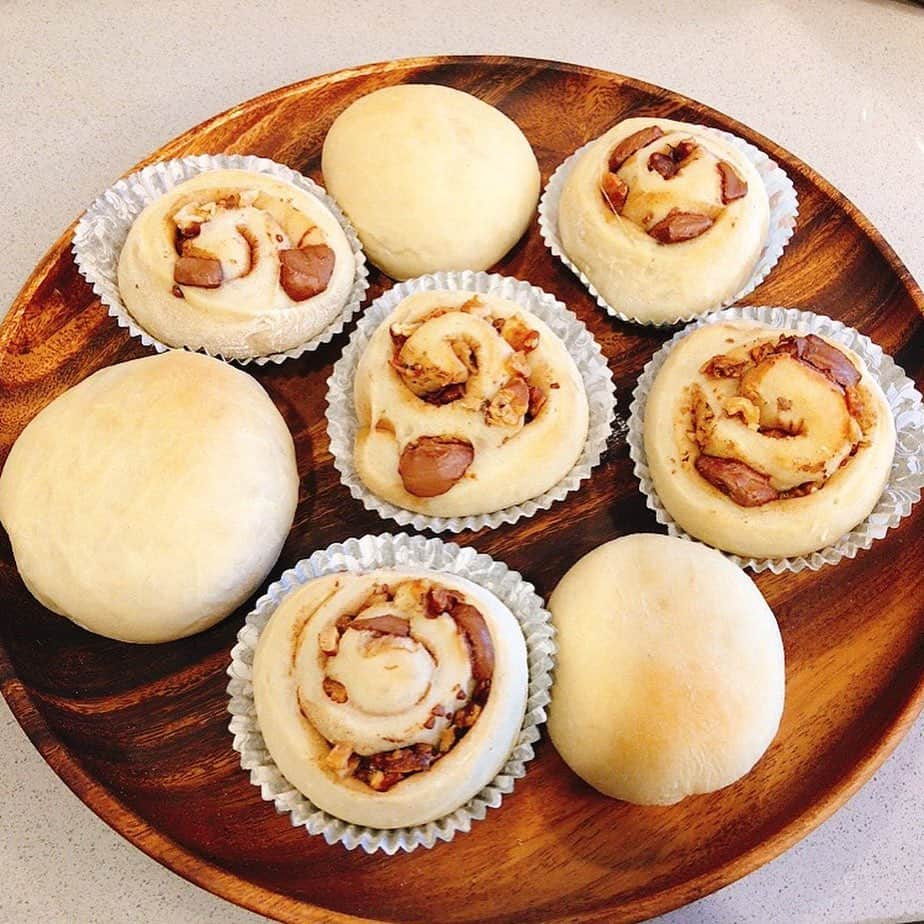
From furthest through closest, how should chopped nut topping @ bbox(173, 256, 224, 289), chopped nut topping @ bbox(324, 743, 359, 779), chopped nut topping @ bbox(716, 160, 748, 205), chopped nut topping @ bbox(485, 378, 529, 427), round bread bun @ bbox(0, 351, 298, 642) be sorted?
chopped nut topping @ bbox(716, 160, 748, 205)
chopped nut topping @ bbox(173, 256, 224, 289)
chopped nut topping @ bbox(485, 378, 529, 427)
round bread bun @ bbox(0, 351, 298, 642)
chopped nut topping @ bbox(324, 743, 359, 779)

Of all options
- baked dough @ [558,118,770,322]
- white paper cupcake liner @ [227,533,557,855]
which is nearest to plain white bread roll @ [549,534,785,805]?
white paper cupcake liner @ [227,533,557,855]

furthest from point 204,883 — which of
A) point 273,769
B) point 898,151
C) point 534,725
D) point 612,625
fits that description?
point 898,151

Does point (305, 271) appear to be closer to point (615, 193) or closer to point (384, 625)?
point (615, 193)

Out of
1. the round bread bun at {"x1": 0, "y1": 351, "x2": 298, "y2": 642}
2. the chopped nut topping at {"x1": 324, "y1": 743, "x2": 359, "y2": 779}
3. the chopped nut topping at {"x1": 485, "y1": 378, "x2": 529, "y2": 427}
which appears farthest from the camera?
the chopped nut topping at {"x1": 485, "y1": 378, "x2": 529, "y2": 427}

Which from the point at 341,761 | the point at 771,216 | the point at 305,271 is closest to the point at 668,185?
the point at 771,216

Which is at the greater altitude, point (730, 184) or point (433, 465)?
point (730, 184)

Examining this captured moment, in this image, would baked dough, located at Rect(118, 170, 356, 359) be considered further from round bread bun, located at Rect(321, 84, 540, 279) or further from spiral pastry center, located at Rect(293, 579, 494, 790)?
spiral pastry center, located at Rect(293, 579, 494, 790)
